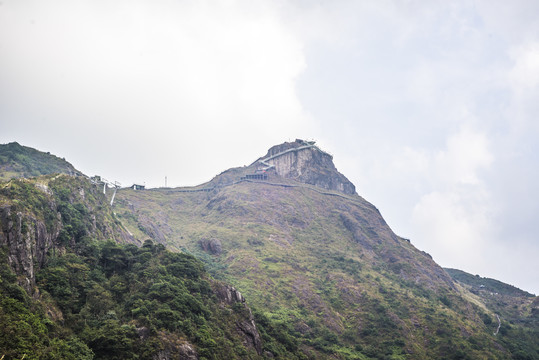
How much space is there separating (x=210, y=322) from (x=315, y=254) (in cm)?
7273

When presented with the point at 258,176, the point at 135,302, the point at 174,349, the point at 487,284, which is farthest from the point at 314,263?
the point at 487,284

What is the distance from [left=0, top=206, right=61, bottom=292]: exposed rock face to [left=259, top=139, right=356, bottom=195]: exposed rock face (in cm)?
14182

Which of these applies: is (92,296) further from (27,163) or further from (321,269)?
(27,163)

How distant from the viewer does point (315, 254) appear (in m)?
114

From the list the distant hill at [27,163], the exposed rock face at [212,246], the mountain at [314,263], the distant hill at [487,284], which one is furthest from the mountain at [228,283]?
the distant hill at [27,163]

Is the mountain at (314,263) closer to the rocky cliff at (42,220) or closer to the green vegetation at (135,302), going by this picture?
the green vegetation at (135,302)

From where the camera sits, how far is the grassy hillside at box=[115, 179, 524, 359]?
230 ft

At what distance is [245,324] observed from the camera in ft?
165

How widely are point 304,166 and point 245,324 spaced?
13359 cm

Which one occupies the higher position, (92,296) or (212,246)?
(212,246)

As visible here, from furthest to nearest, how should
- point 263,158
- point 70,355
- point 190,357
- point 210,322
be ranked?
point 263,158 → point 210,322 → point 190,357 → point 70,355

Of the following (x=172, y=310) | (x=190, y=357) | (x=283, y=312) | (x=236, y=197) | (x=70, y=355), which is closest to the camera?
(x=70, y=355)

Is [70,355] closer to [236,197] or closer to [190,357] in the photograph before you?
[190,357]

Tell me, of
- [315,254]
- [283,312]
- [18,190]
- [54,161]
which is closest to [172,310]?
[18,190]
